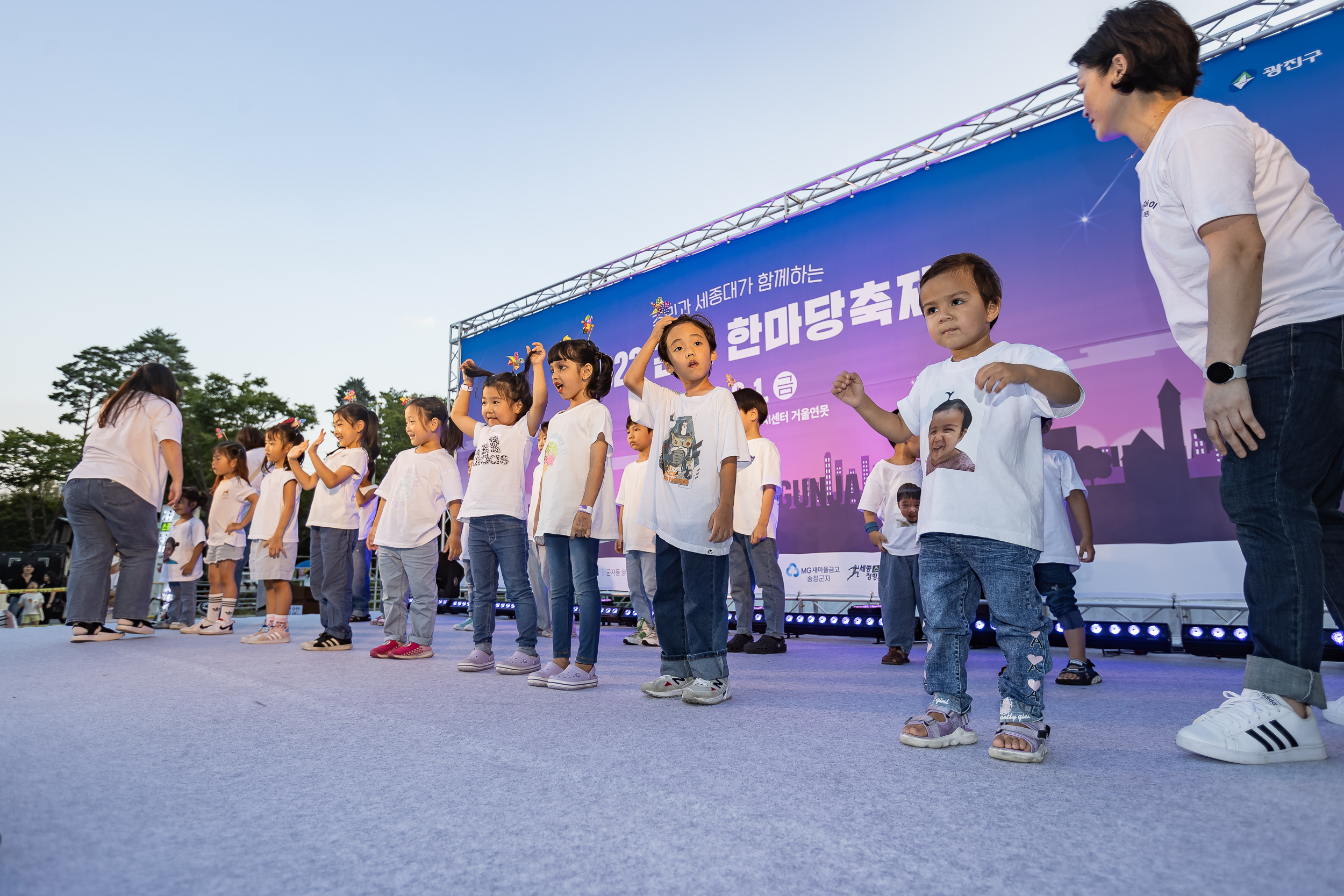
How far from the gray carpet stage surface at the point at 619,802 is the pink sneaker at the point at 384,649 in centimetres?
145

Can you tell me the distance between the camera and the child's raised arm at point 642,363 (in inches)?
115

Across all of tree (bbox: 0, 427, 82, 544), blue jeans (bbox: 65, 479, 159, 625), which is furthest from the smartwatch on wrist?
tree (bbox: 0, 427, 82, 544)

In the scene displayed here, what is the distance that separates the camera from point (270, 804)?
1384 millimetres

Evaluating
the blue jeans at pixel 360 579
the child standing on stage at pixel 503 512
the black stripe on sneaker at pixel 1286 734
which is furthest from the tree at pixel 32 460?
the black stripe on sneaker at pixel 1286 734

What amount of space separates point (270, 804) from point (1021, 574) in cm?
179

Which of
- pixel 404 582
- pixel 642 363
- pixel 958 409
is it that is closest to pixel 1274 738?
pixel 958 409

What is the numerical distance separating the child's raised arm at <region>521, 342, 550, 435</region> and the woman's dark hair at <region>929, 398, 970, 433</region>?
1.92 m

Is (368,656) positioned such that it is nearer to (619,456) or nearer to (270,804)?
(270,804)

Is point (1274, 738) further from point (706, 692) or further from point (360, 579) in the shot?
point (360, 579)

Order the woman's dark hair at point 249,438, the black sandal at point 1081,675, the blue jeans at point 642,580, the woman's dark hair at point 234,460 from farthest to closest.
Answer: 1. the woman's dark hair at point 249,438
2. the woman's dark hair at point 234,460
3. the blue jeans at point 642,580
4. the black sandal at point 1081,675

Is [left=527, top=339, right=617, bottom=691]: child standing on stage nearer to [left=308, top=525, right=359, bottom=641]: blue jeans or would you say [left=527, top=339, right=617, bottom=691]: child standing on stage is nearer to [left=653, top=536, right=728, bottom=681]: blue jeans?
[left=653, top=536, right=728, bottom=681]: blue jeans

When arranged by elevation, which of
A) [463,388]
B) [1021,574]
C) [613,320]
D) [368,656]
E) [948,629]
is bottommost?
[368,656]

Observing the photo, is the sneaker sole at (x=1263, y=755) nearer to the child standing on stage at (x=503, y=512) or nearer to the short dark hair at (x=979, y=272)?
the short dark hair at (x=979, y=272)

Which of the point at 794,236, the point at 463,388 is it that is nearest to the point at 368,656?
the point at 463,388
